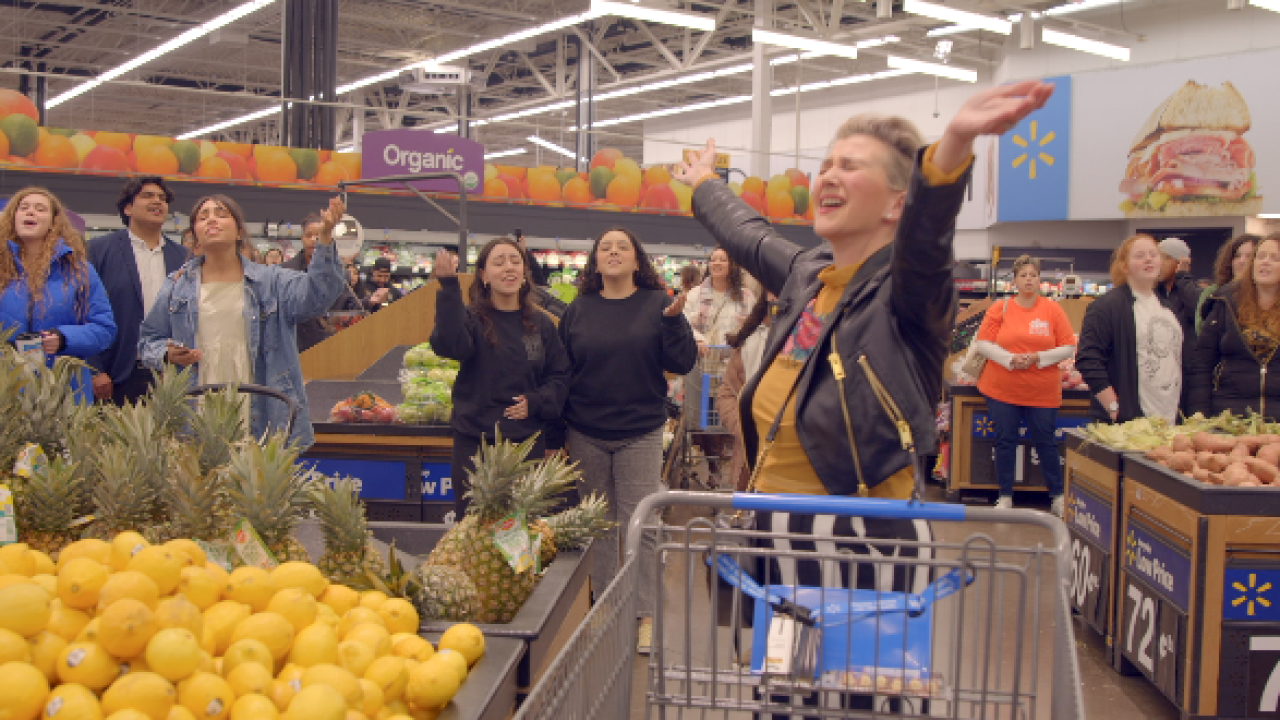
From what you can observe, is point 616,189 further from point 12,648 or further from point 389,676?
point 12,648

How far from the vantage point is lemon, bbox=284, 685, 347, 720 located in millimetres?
1235

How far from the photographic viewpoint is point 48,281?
3.90m

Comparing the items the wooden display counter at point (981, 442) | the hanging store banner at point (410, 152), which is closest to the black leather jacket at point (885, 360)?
the wooden display counter at point (981, 442)

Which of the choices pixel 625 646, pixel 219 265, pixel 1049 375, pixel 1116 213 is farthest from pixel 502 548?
pixel 1116 213

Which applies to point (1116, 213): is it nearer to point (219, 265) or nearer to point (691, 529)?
point (219, 265)

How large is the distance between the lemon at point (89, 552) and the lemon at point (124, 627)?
28cm

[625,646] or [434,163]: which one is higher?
[434,163]

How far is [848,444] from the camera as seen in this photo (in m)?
1.75

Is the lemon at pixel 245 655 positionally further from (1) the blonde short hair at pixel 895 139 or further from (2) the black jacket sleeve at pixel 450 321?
(2) the black jacket sleeve at pixel 450 321

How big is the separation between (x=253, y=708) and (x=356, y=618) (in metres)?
0.36

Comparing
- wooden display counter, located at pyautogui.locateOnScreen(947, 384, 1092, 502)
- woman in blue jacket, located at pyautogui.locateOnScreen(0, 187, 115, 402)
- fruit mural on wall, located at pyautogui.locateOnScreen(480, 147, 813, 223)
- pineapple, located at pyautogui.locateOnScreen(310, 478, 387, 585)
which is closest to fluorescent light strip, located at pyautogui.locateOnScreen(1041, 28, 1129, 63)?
fruit mural on wall, located at pyautogui.locateOnScreen(480, 147, 813, 223)

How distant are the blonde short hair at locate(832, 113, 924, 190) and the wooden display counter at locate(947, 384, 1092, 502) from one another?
18.3ft

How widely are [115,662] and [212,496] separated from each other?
22.1 inches

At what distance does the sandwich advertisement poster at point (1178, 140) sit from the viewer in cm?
1394
